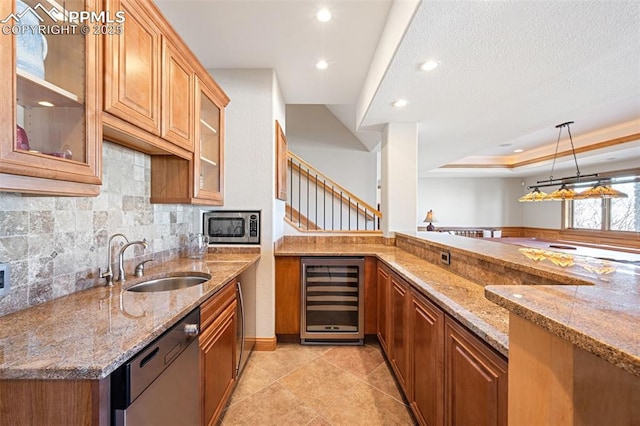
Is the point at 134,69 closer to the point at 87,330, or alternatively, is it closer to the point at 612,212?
the point at 87,330

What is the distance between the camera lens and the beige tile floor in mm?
1851

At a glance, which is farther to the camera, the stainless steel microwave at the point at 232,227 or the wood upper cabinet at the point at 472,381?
the stainless steel microwave at the point at 232,227

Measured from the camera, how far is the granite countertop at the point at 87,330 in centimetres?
75

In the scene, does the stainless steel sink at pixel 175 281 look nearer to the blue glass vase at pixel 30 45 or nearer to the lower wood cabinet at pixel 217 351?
the lower wood cabinet at pixel 217 351

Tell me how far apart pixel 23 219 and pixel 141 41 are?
0.99 meters

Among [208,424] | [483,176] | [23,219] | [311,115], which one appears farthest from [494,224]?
[23,219]

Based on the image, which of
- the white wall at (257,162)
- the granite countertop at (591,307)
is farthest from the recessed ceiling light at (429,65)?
the granite countertop at (591,307)

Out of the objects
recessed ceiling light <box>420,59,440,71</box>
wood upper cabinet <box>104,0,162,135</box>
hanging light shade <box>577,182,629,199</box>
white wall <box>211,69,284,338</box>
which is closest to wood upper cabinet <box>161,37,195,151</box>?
wood upper cabinet <box>104,0,162,135</box>

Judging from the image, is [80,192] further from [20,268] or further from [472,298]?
[472,298]

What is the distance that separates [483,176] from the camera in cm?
838

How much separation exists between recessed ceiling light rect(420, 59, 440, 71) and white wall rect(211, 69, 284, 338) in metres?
1.43

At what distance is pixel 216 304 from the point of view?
1609 mm

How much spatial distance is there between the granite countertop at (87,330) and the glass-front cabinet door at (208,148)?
0.90m

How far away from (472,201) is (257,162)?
26.6 ft
